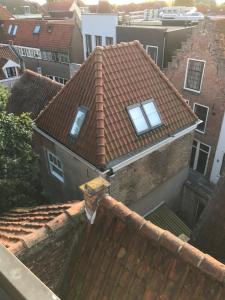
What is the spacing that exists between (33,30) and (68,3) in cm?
1752

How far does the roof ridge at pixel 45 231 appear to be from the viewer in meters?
5.98

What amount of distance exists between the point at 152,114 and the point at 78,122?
10.1 feet

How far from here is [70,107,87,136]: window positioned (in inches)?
432

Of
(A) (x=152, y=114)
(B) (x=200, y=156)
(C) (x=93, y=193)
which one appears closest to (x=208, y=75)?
(B) (x=200, y=156)

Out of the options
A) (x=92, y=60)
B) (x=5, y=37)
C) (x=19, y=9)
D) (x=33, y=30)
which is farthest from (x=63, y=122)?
(x=19, y=9)

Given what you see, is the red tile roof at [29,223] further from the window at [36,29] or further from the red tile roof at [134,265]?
the window at [36,29]

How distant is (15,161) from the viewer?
35.2 feet

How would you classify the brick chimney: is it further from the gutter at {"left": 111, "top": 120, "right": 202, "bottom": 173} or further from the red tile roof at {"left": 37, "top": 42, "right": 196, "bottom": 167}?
the gutter at {"left": 111, "top": 120, "right": 202, "bottom": 173}

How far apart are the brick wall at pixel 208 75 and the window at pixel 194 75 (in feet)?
0.84

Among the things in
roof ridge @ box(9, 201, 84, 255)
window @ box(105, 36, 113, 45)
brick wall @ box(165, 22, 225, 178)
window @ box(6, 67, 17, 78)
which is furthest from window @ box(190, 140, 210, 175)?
window @ box(6, 67, 17, 78)

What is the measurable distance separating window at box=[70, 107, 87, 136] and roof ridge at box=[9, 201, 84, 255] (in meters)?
4.62

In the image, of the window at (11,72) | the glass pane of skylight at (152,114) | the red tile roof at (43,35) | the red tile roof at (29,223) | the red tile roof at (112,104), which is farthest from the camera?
the red tile roof at (43,35)

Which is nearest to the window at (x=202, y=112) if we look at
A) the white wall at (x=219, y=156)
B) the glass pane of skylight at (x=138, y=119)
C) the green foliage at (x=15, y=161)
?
the white wall at (x=219, y=156)

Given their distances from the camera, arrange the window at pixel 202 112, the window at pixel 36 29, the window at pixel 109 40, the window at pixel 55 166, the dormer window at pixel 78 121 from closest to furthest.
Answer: the dormer window at pixel 78 121
the window at pixel 55 166
the window at pixel 202 112
the window at pixel 109 40
the window at pixel 36 29
